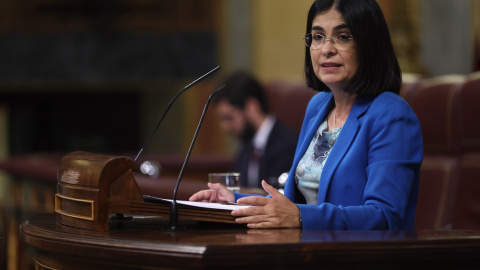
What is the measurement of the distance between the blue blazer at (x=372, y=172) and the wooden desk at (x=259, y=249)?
0.39 ft

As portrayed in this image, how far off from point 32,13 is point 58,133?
1.55 m

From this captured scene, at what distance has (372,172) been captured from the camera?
Result: 1853mm

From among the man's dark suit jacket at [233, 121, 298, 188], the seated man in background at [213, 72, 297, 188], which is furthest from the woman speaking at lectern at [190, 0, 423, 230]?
the seated man in background at [213, 72, 297, 188]

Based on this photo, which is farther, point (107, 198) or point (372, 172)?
point (372, 172)

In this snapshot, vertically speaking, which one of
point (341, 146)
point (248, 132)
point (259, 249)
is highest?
point (341, 146)

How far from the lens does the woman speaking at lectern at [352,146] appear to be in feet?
5.86

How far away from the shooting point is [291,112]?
5.04 m

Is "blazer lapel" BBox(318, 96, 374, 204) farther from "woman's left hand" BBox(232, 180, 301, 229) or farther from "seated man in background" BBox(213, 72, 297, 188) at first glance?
"seated man in background" BBox(213, 72, 297, 188)

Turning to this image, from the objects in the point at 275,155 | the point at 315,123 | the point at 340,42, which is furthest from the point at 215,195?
the point at 275,155

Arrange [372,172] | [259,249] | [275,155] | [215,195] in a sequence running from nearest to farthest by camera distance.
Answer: [259,249] → [372,172] → [215,195] → [275,155]

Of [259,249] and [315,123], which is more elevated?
[315,123]

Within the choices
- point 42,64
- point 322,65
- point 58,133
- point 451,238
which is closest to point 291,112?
point 322,65

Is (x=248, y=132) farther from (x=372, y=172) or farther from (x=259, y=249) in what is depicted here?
(x=259, y=249)

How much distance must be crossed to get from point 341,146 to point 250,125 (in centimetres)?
270
